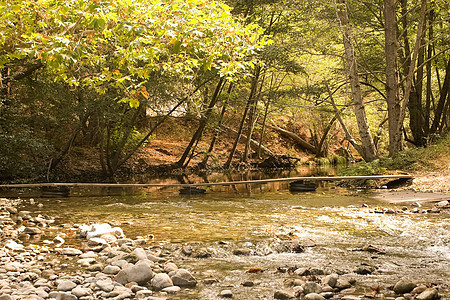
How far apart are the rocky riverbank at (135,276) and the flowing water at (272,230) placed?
3.9 inches

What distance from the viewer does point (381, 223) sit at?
765 centimetres

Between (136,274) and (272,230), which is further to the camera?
(272,230)

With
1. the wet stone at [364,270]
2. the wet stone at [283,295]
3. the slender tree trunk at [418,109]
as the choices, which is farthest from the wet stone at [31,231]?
the slender tree trunk at [418,109]

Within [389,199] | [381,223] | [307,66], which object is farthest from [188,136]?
[381,223]

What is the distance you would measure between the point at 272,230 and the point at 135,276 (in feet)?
10.4

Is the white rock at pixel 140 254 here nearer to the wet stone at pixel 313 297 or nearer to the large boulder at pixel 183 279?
the large boulder at pixel 183 279

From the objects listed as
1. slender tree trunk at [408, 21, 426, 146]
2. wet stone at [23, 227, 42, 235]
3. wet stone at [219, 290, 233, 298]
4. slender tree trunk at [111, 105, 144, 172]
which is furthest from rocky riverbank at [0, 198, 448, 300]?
slender tree trunk at [408, 21, 426, 146]

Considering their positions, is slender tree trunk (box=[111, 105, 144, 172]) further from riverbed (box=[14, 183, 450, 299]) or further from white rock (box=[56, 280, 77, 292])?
white rock (box=[56, 280, 77, 292])

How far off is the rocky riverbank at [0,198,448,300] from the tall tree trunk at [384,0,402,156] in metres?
9.86

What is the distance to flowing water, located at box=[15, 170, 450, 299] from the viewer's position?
189 inches

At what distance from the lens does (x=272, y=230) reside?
722 centimetres

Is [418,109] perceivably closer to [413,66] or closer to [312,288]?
[413,66]

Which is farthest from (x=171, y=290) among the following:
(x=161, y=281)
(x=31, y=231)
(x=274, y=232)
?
(x=31, y=231)

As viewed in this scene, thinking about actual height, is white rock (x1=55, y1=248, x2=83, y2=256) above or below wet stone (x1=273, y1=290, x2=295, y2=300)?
above
